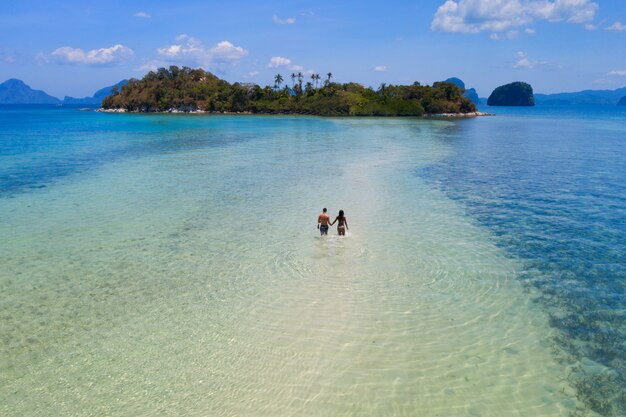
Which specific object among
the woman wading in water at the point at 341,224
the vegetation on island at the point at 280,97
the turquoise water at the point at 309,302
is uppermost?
the vegetation on island at the point at 280,97

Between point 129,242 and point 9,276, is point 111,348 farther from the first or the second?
point 129,242

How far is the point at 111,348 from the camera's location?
1050 centimetres

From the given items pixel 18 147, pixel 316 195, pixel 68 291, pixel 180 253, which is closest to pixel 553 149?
pixel 316 195

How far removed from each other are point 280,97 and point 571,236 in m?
163

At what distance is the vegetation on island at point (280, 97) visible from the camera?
147000mm

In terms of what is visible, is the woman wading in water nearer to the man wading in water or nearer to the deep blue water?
the man wading in water

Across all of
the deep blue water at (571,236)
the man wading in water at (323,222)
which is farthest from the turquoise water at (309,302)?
the man wading in water at (323,222)

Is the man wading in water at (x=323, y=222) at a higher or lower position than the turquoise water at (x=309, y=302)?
higher

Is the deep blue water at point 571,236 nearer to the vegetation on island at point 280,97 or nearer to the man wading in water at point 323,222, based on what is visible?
the man wading in water at point 323,222

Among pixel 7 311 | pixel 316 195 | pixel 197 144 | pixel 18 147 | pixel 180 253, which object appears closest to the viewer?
pixel 7 311

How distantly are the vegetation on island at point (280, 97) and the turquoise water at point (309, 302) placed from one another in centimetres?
12495

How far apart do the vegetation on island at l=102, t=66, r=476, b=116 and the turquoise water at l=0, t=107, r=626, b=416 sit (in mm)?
124946

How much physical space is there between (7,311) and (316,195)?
699 inches

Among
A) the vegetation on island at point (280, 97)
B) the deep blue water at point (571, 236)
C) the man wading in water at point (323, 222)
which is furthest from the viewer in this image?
the vegetation on island at point (280, 97)
